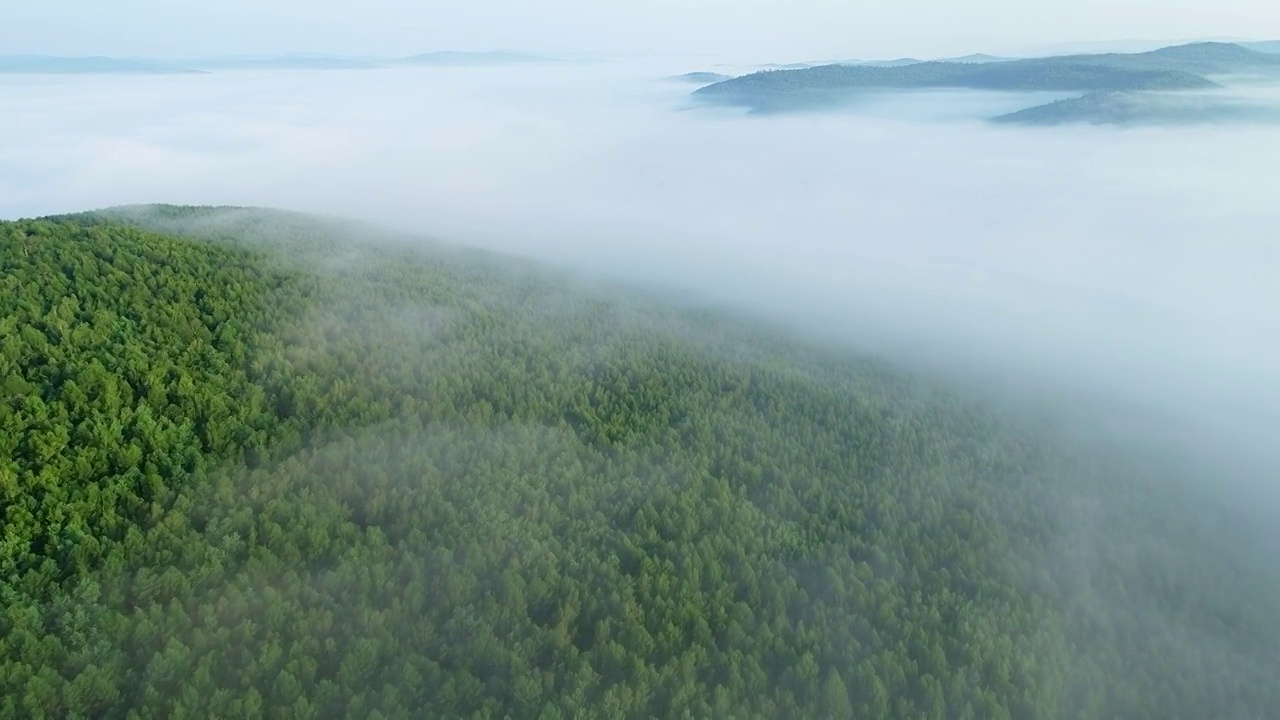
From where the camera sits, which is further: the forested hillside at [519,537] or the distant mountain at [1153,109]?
the distant mountain at [1153,109]

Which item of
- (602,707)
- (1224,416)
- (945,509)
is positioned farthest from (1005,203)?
(602,707)

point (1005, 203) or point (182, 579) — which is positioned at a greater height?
point (182, 579)

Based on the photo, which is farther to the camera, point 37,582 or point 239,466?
point 239,466

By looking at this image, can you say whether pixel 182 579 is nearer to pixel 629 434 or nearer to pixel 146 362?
pixel 146 362

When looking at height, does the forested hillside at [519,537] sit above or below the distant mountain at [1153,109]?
→ above

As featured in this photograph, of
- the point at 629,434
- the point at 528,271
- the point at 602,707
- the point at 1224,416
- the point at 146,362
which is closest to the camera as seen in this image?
the point at 602,707

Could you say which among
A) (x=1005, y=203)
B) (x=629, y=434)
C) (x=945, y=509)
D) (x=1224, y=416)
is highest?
(x=629, y=434)
